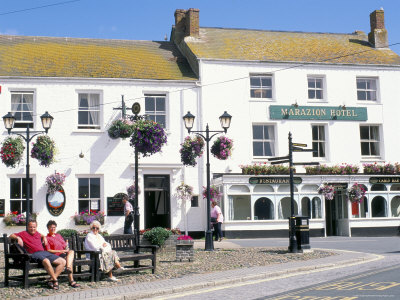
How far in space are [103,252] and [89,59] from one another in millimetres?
18184

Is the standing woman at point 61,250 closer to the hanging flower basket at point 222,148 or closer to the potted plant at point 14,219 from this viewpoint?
the potted plant at point 14,219

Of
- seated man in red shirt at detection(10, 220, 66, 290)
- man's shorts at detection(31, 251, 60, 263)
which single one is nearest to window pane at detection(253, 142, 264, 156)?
seated man in red shirt at detection(10, 220, 66, 290)

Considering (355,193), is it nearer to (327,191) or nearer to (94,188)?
(327,191)

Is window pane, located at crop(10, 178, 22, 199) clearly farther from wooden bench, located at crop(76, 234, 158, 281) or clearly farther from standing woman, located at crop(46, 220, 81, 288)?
standing woman, located at crop(46, 220, 81, 288)

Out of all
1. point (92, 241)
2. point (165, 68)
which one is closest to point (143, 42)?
point (165, 68)

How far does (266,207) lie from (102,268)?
1652 cm

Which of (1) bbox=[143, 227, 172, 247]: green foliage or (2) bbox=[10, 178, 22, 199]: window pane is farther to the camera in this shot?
(2) bbox=[10, 178, 22, 199]: window pane

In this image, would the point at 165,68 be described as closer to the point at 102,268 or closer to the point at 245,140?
the point at 245,140

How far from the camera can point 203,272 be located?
1355 cm

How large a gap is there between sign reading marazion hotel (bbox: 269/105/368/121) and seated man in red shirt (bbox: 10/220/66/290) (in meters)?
18.8

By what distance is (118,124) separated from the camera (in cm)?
2505

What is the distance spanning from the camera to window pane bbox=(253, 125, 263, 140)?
28.8m

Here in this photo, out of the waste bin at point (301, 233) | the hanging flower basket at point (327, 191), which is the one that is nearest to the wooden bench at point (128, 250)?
the waste bin at point (301, 233)

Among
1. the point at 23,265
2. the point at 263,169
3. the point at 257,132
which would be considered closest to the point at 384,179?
the point at 263,169
